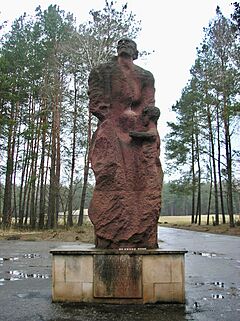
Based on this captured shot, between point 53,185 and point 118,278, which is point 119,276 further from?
point 53,185

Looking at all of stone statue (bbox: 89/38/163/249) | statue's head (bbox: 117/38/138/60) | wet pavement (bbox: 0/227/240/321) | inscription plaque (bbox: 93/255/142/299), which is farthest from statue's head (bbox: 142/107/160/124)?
inscription plaque (bbox: 93/255/142/299)

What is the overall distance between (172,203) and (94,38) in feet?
221

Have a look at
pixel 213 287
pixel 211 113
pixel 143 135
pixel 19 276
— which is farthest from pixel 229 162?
pixel 143 135

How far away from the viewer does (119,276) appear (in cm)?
574

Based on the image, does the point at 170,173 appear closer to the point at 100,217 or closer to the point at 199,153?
the point at 199,153

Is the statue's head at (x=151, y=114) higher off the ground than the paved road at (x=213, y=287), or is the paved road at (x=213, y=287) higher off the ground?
the statue's head at (x=151, y=114)

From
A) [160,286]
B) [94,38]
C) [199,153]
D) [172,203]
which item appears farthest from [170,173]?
[172,203]

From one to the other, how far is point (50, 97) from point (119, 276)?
2128 cm

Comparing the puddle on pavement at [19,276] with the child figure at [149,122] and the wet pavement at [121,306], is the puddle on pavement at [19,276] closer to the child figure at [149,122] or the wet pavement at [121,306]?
the wet pavement at [121,306]

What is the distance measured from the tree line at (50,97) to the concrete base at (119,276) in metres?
17.3

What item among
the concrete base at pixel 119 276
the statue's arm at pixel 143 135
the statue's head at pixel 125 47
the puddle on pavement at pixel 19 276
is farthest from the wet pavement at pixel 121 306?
the statue's head at pixel 125 47

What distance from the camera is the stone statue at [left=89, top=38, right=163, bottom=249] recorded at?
20.5ft

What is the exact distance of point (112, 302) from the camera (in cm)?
568

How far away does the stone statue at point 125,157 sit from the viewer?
6.23m
